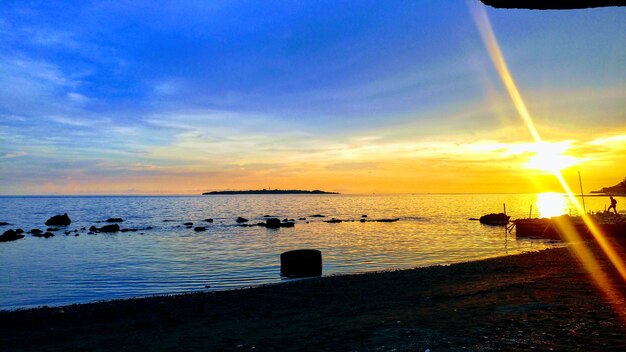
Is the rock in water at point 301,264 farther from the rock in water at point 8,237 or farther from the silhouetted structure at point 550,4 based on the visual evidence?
the rock in water at point 8,237

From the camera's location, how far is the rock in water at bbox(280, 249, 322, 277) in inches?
914

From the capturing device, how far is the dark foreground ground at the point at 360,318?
8.38m

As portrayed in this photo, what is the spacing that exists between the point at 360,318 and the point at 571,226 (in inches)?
1780

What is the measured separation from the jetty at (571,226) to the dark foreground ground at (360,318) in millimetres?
24905

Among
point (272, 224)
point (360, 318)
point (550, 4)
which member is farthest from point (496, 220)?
point (550, 4)

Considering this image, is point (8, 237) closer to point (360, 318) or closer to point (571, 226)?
point (360, 318)

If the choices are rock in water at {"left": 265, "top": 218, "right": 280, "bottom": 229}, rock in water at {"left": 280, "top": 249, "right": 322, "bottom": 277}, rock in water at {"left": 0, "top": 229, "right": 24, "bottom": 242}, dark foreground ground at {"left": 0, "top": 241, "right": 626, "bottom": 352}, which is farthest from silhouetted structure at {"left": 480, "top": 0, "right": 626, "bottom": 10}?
rock in water at {"left": 265, "top": 218, "right": 280, "bottom": 229}

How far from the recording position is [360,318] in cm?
1124

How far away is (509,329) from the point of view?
8695 millimetres

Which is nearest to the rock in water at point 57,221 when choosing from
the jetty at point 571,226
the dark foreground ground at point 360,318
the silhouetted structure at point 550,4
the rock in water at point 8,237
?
the rock in water at point 8,237

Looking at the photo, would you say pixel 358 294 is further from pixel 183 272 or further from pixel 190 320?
pixel 183 272

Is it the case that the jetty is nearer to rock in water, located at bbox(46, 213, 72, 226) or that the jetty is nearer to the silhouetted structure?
the silhouetted structure

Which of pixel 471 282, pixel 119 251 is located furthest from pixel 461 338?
pixel 119 251

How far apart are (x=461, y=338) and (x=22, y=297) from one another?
Answer: 67.8ft
